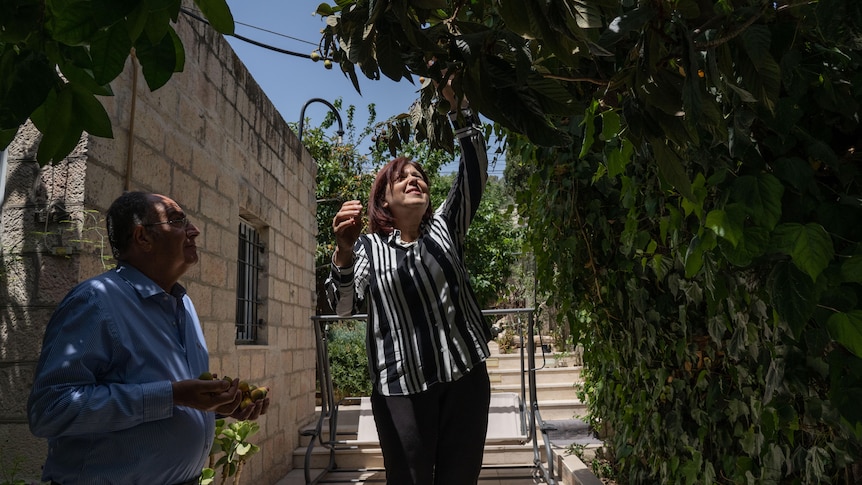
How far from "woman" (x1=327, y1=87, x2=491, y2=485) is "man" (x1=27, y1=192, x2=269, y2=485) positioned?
0.44 metres

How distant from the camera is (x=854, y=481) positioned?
1396 mm

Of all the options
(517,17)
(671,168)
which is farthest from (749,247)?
(517,17)

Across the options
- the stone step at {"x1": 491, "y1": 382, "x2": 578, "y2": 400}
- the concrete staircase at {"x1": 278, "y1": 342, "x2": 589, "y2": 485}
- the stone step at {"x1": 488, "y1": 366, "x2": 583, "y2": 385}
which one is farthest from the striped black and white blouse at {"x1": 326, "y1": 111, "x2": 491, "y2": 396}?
the stone step at {"x1": 488, "y1": 366, "x2": 583, "y2": 385}

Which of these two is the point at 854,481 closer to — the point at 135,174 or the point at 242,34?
the point at 135,174

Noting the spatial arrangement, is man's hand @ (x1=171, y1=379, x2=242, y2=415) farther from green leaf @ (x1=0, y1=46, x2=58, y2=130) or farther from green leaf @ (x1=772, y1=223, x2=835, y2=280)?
green leaf @ (x1=772, y1=223, x2=835, y2=280)

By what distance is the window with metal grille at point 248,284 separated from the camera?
4489 millimetres

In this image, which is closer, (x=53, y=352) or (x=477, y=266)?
(x=53, y=352)

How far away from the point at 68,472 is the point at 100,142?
→ 4.44 feet

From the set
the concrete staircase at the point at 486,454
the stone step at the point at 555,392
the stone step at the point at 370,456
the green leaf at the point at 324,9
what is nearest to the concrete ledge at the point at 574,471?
the concrete staircase at the point at 486,454

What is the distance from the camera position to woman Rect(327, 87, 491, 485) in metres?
1.94

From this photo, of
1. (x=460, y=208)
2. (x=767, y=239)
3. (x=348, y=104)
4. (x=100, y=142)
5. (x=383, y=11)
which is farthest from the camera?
(x=348, y=104)

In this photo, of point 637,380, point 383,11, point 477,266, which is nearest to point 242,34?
point 637,380

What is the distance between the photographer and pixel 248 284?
466cm

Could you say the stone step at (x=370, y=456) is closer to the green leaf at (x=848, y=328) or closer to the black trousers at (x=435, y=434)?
the black trousers at (x=435, y=434)
